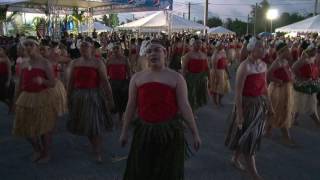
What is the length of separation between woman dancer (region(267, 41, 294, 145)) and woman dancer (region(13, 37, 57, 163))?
138 inches

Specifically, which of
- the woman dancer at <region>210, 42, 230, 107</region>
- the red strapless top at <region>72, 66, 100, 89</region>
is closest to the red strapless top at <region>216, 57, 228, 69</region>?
the woman dancer at <region>210, 42, 230, 107</region>

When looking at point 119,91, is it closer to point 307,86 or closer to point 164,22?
point 307,86

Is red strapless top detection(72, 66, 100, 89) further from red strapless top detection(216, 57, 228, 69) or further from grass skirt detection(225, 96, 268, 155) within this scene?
red strapless top detection(216, 57, 228, 69)

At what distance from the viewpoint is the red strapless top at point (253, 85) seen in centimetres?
589

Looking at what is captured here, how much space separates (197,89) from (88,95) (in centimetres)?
368

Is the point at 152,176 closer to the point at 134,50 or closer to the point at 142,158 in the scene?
the point at 142,158

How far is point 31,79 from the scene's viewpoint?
6656 millimetres

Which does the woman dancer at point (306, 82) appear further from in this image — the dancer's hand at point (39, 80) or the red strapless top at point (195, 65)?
the dancer's hand at point (39, 80)

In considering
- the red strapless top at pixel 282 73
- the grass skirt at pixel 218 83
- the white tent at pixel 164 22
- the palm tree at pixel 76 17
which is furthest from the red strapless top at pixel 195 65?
the white tent at pixel 164 22

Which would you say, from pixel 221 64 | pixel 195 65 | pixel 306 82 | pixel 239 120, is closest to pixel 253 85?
pixel 239 120

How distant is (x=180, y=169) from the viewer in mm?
4441

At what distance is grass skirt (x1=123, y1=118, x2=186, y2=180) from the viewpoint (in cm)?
433

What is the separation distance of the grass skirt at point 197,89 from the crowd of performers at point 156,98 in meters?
0.02

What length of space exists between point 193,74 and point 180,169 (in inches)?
223
